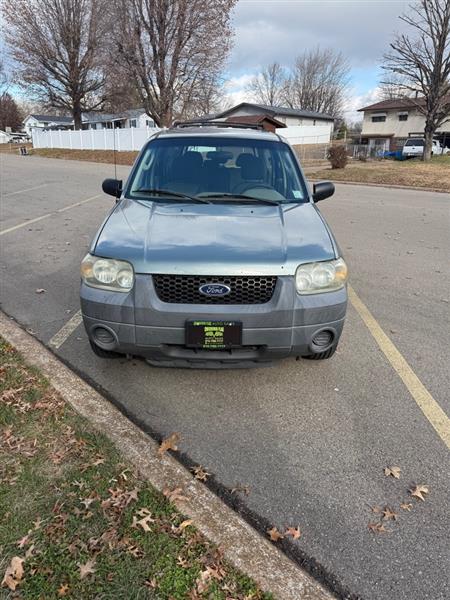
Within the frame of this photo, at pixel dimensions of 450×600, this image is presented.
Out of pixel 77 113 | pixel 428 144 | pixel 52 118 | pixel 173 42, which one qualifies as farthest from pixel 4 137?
pixel 428 144

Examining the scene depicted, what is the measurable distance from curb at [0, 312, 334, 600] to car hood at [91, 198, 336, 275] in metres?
1.00

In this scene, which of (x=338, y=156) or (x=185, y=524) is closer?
(x=185, y=524)

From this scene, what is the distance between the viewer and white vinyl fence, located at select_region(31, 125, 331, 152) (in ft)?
116

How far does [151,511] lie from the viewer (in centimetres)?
220

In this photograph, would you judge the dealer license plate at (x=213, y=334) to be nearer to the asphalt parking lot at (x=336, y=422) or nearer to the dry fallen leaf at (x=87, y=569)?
the asphalt parking lot at (x=336, y=422)

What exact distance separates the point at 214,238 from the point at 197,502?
1.61m

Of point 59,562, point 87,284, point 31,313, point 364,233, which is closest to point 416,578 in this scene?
point 59,562

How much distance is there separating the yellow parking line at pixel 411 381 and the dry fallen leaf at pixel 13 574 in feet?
8.04

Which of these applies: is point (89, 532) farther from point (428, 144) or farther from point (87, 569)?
point (428, 144)

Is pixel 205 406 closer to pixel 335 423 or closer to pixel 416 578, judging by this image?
pixel 335 423

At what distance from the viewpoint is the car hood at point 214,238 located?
9.16 ft

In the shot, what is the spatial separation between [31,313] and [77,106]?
4503 cm

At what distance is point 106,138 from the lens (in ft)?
127

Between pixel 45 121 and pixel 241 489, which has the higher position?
pixel 45 121
